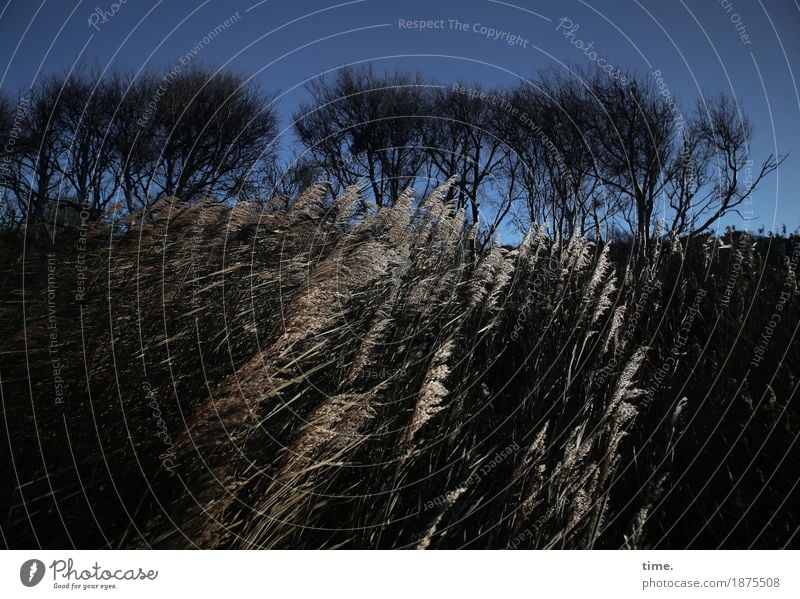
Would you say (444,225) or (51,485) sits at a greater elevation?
(444,225)

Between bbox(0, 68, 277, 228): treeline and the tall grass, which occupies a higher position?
bbox(0, 68, 277, 228): treeline

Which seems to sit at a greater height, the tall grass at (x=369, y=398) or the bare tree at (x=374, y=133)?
the bare tree at (x=374, y=133)

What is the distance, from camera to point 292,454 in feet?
5.40

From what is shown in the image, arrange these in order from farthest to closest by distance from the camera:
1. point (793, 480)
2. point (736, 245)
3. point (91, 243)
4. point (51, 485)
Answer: point (736, 245) < point (91, 243) < point (793, 480) < point (51, 485)

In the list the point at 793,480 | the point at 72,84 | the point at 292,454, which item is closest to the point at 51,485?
the point at 292,454

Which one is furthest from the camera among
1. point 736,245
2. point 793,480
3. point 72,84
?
point 736,245

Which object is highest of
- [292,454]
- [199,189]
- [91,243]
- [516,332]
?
[199,189]

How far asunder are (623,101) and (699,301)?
1.03 meters

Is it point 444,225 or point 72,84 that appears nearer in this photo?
point 72,84

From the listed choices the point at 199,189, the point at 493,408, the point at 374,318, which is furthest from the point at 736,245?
the point at 199,189

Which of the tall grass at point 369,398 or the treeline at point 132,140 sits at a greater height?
the treeline at point 132,140

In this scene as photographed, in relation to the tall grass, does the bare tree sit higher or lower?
higher

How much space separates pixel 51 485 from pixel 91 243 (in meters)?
0.98
